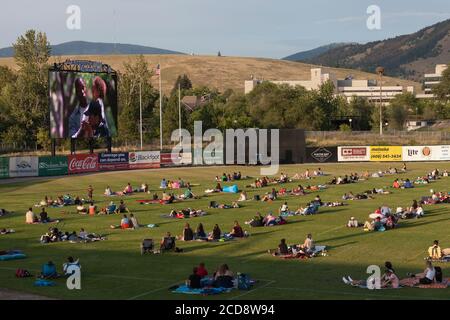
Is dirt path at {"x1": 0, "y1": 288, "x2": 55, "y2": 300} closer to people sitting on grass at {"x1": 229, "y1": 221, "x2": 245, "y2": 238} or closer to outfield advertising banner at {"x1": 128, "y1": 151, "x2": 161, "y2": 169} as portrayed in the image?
people sitting on grass at {"x1": 229, "y1": 221, "x2": 245, "y2": 238}

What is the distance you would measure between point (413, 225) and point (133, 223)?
1537 cm

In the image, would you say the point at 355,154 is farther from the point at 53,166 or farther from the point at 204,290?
the point at 204,290

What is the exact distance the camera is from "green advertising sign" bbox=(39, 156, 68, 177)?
251ft

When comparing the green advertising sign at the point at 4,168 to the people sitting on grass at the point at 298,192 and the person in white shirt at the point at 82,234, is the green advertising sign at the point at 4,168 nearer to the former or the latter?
the people sitting on grass at the point at 298,192

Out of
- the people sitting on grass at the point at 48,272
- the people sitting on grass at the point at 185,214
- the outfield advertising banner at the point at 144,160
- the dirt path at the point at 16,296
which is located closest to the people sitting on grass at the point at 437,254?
the people sitting on grass at the point at 48,272

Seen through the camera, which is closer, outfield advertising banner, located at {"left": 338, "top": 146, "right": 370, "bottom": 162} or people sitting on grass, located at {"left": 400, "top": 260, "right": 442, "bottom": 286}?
people sitting on grass, located at {"left": 400, "top": 260, "right": 442, "bottom": 286}

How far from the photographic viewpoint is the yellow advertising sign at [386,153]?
90.2 meters

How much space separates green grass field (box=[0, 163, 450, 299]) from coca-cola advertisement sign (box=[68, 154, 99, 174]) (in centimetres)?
2625

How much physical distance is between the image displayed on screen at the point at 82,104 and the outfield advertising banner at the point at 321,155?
88.4 ft

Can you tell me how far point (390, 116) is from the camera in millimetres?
166750

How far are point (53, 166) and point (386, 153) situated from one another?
43.5 metres

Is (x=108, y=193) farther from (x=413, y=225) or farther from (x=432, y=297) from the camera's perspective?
(x=432, y=297)

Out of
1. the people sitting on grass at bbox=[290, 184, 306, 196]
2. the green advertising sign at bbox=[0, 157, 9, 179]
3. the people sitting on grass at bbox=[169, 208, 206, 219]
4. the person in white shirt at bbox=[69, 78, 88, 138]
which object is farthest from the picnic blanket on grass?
the green advertising sign at bbox=[0, 157, 9, 179]
